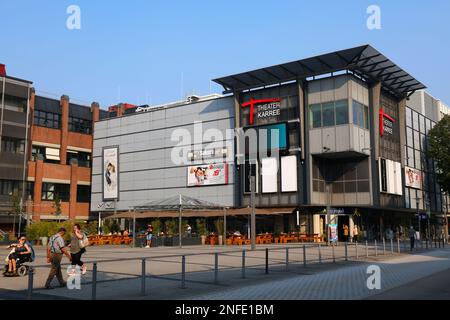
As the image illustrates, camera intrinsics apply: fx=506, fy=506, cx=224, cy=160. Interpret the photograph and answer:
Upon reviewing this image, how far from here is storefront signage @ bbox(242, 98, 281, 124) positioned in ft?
161

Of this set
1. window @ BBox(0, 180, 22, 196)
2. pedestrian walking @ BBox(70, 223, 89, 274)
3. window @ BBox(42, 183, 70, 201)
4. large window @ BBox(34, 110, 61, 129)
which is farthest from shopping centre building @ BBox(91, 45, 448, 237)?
pedestrian walking @ BBox(70, 223, 89, 274)

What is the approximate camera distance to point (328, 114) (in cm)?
4575

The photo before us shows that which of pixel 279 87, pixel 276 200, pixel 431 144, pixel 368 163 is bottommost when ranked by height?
pixel 276 200

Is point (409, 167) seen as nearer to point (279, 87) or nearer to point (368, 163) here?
point (368, 163)

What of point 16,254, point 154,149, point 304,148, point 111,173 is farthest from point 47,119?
Result: point 16,254

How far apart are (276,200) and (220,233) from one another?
25.9ft

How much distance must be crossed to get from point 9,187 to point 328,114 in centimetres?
3515

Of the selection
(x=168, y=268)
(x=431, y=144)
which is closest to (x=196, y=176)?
(x=431, y=144)

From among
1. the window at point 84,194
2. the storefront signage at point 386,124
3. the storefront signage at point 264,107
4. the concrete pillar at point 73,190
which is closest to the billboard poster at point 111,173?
the concrete pillar at point 73,190

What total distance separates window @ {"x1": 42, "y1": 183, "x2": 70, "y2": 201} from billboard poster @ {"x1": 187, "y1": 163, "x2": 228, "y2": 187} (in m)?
17.8

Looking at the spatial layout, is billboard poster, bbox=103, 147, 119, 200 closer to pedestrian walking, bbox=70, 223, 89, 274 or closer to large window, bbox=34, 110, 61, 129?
large window, bbox=34, 110, 61, 129

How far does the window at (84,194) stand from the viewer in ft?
215

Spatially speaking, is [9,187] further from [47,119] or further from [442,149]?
[442,149]

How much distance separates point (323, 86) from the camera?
152ft
